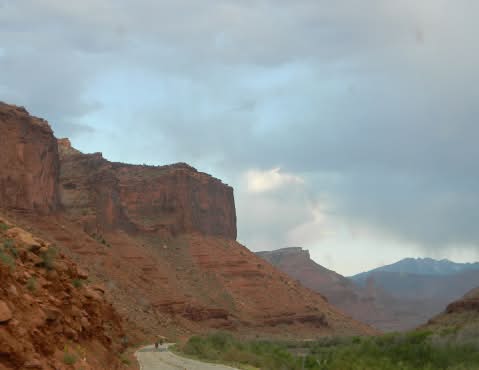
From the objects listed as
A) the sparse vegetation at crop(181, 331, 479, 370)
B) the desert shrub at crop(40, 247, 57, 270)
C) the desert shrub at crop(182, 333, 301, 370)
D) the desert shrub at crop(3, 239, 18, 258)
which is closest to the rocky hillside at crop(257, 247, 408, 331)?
the desert shrub at crop(182, 333, 301, 370)

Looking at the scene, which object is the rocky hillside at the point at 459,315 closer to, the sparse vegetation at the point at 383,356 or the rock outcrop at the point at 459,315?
the rock outcrop at the point at 459,315

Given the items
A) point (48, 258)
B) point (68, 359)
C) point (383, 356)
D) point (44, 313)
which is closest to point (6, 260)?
point (44, 313)

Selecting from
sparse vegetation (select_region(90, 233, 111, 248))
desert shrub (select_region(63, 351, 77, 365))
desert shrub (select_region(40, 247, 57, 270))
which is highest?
sparse vegetation (select_region(90, 233, 111, 248))

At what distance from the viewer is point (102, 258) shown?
68188 millimetres

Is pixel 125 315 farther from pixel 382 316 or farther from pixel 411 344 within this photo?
pixel 382 316

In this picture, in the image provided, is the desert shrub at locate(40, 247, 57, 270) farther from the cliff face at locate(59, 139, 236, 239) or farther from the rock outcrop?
the cliff face at locate(59, 139, 236, 239)

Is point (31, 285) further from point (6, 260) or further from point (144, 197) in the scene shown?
point (144, 197)

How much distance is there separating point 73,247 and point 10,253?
52.4m

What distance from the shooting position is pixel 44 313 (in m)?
13.0

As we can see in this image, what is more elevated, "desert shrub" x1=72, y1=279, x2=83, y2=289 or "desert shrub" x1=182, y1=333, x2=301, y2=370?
"desert shrub" x1=72, y1=279, x2=83, y2=289

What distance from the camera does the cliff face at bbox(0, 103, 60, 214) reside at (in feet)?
207

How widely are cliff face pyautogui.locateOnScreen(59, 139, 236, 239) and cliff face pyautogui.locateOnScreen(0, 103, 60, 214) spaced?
787 centimetres

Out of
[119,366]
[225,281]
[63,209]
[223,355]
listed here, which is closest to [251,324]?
[225,281]

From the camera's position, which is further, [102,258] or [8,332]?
[102,258]
